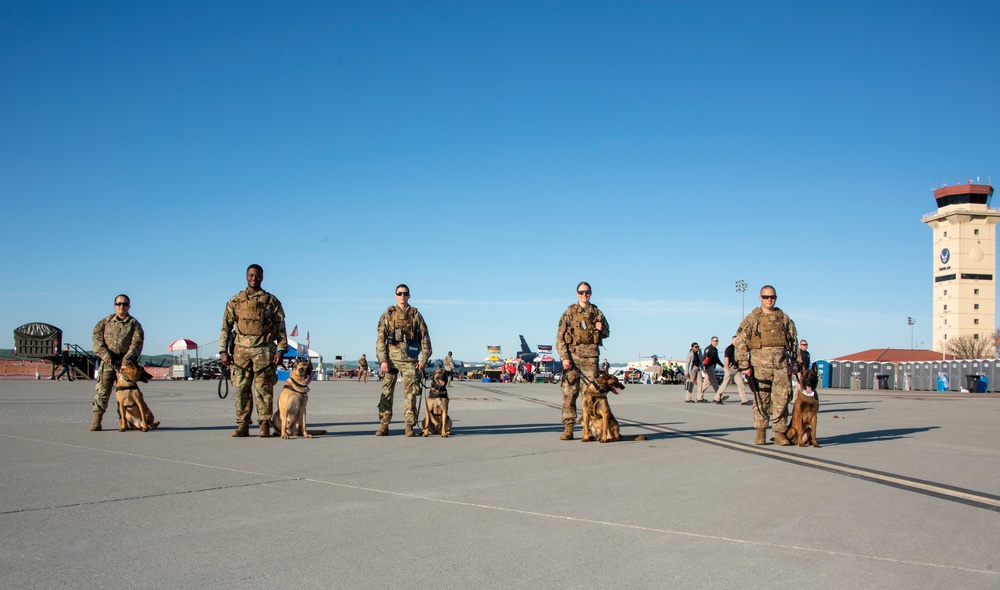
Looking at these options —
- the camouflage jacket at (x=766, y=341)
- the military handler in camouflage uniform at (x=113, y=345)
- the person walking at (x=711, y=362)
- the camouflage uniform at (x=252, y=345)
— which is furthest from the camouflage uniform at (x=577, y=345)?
the person walking at (x=711, y=362)

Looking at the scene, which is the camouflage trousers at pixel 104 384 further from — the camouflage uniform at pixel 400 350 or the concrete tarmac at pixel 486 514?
the camouflage uniform at pixel 400 350

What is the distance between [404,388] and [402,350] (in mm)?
521

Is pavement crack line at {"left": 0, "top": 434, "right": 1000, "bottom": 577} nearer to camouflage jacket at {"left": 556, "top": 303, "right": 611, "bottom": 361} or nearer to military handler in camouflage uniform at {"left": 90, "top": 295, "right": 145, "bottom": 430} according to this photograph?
military handler in camouflage uniform at {"left": 90, "top": 295, "right": 145, "bottom": 430}

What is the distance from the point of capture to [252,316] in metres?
9.77

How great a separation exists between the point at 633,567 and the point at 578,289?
6.39m

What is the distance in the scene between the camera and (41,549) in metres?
3.95

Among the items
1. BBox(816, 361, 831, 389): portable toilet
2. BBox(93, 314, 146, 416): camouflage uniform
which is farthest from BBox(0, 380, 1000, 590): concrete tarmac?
BBox(816, 361, 831, 389): portable toilet

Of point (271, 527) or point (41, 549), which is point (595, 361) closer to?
point (271, 527)

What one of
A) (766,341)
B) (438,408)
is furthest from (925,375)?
(438,408)

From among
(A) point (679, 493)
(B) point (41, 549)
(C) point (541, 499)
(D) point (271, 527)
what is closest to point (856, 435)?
(A) point (679, 493)

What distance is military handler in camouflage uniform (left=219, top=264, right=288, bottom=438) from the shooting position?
9.66 meters

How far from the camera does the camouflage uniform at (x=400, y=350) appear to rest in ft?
33.3

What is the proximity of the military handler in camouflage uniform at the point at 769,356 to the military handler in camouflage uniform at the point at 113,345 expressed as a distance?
8.08 m

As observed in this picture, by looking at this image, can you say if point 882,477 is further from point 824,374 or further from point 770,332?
point 824,374
